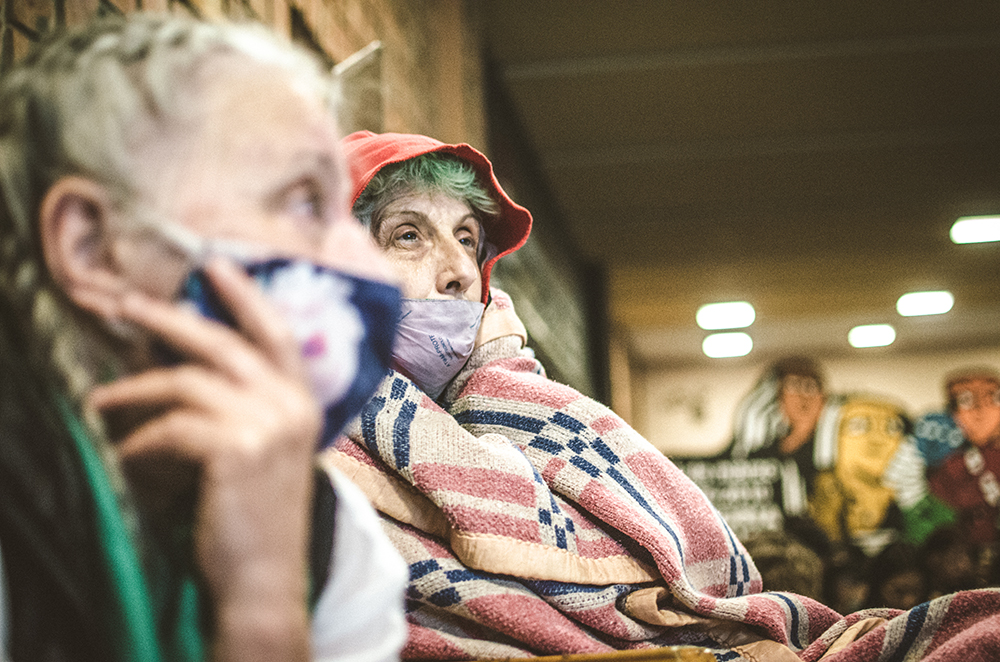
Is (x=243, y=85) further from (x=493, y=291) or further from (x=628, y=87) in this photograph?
(x=628, y=87)

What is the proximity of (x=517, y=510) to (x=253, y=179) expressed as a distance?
481mm

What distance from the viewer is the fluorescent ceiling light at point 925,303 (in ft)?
16.4

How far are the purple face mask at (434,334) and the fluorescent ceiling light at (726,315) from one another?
4.39 metres

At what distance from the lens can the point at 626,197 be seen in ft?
11.7

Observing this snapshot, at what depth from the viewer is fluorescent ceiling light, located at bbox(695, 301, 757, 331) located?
5043 mm

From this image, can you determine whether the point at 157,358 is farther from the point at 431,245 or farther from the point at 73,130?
the point at 431,245

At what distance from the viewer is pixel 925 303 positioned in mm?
5133

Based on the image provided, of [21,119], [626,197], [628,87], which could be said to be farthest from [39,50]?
[626,197]

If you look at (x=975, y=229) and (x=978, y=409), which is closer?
(x=975, y=229)

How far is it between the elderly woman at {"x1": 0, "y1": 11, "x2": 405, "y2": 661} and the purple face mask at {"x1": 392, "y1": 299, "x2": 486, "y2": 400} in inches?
16.0

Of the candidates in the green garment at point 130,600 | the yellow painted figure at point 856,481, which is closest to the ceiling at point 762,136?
the yellow painted figure at point 856,481

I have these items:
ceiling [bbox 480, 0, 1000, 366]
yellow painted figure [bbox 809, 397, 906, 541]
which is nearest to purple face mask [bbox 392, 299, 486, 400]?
ceiling [bbox 480, 0, 1000, 366]

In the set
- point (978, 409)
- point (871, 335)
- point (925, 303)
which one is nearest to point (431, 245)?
point (978, 409)

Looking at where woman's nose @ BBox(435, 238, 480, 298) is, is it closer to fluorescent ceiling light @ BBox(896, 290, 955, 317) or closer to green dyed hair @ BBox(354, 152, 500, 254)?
green dyed hair @ BBox(354, 152, 500, 254)
